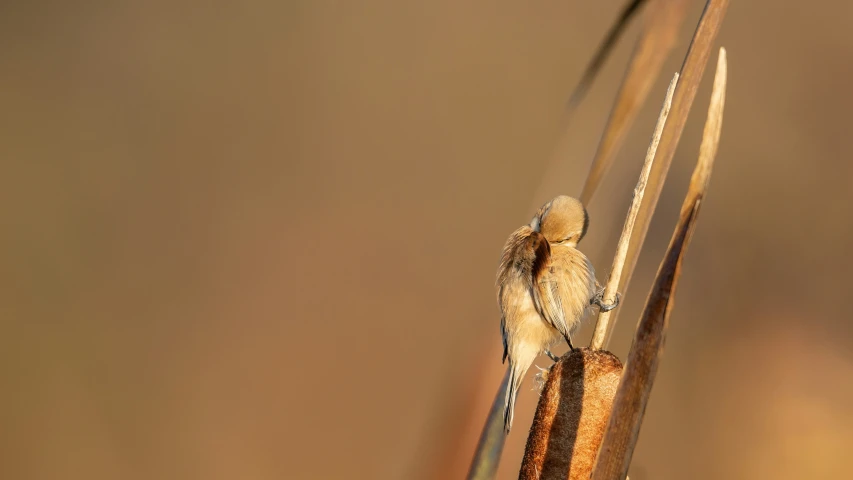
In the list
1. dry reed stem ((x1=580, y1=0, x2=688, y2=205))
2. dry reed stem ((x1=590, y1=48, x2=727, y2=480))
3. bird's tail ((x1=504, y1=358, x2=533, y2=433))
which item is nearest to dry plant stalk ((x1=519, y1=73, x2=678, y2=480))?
dry reed stem ((x1=590, y1=48, x2=727, y2=480))

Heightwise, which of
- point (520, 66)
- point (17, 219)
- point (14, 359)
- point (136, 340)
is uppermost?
point (520, 66)

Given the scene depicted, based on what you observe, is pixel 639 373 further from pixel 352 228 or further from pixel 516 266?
pixel 352 228

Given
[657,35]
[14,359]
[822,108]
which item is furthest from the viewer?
[14,359]

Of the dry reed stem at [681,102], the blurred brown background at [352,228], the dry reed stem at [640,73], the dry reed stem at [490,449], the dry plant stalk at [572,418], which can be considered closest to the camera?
the dry plant stalk at [572,418]

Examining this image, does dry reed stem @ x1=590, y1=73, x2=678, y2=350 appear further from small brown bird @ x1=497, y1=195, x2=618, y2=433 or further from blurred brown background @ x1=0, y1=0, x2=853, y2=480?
blurred brown background @ x1=0, y1=0, x2=853, y2=480

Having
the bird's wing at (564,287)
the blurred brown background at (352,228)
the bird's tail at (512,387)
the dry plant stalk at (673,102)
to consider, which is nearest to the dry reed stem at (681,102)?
the dry plant stalk at (673,102)

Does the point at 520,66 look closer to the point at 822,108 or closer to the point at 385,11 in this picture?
the point at 385,11

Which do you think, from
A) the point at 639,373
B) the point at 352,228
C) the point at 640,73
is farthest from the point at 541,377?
the point at 352,228

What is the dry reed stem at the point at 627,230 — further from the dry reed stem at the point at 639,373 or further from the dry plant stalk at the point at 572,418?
the dry reed stem at the point at 639,373

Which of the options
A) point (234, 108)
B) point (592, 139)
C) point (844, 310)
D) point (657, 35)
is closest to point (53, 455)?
point (234, 108)
